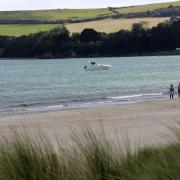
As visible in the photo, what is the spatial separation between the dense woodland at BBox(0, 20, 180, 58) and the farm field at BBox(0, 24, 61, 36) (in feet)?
7.88

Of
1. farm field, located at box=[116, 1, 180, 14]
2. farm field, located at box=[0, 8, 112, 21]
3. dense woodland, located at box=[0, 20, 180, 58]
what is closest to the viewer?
dense woodland, located at box=[0, 20, 180, 58]

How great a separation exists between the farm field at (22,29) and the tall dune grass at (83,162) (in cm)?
16916

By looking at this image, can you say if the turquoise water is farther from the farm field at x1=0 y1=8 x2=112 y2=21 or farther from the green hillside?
the farm field at x1=0 y1=8 x2=112 y2=21

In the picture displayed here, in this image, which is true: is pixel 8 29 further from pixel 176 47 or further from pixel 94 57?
pixel 176 47

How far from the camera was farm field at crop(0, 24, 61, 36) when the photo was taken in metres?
176

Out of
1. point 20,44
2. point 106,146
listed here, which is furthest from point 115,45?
point 106,146

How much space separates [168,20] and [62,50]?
29046mm

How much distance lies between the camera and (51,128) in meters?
24.3

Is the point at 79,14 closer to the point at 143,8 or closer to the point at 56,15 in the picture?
the point at 56,15

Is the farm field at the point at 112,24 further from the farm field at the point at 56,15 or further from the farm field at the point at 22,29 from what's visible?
the farm field at the point at 56,15

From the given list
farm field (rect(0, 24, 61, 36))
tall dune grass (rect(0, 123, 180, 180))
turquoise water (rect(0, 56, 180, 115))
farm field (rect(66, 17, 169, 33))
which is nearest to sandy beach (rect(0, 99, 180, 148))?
turquoise water (rect(0, 56, 180, 115))

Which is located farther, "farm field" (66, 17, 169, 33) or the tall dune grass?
"farm field" (66, 17, 169, 33)

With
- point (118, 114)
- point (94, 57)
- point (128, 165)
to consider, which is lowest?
point (94, 57)

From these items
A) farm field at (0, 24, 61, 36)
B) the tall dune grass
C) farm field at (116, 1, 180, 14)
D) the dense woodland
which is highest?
the tall dune grass
